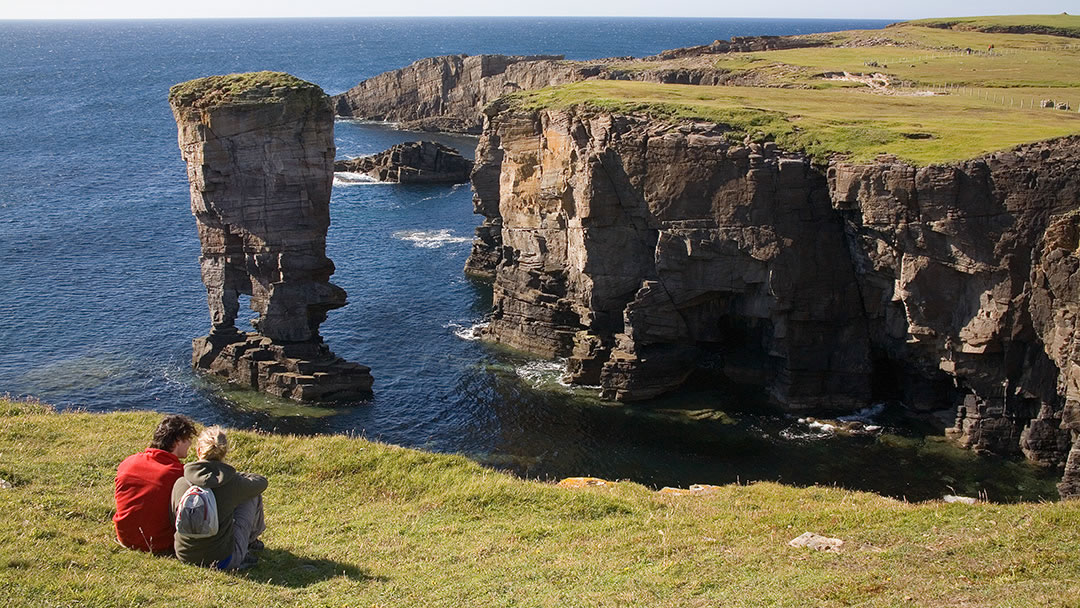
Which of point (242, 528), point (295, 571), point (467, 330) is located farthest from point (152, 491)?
point (467, 330)

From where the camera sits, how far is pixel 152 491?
16.3 meters

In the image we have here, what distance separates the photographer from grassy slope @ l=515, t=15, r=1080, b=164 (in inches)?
1941

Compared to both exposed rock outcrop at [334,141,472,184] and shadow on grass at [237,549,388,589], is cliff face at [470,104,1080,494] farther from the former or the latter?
exposed rock outcrop at [334,141,472,184]

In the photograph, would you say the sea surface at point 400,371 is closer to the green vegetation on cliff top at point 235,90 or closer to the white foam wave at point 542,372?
the white foam wave at point 542,372

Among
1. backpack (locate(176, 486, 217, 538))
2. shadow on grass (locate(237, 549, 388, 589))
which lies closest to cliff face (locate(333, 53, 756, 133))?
shadow on grass (locate(237, 549, 388, 589))

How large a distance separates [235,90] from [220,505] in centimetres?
4077

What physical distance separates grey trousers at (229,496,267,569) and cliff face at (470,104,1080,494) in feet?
112

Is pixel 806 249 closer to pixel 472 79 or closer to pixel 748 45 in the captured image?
pixel 748 45

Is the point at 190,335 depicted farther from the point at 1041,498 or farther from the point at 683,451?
the point at 1041,498

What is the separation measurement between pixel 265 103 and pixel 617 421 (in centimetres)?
2443

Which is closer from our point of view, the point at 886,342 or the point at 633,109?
the point at 886,342

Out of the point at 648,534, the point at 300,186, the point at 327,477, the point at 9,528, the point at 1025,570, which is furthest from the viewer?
the point at 300,186

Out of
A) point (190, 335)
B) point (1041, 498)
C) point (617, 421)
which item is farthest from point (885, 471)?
point (190, 335)

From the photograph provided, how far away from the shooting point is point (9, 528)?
16.9m
